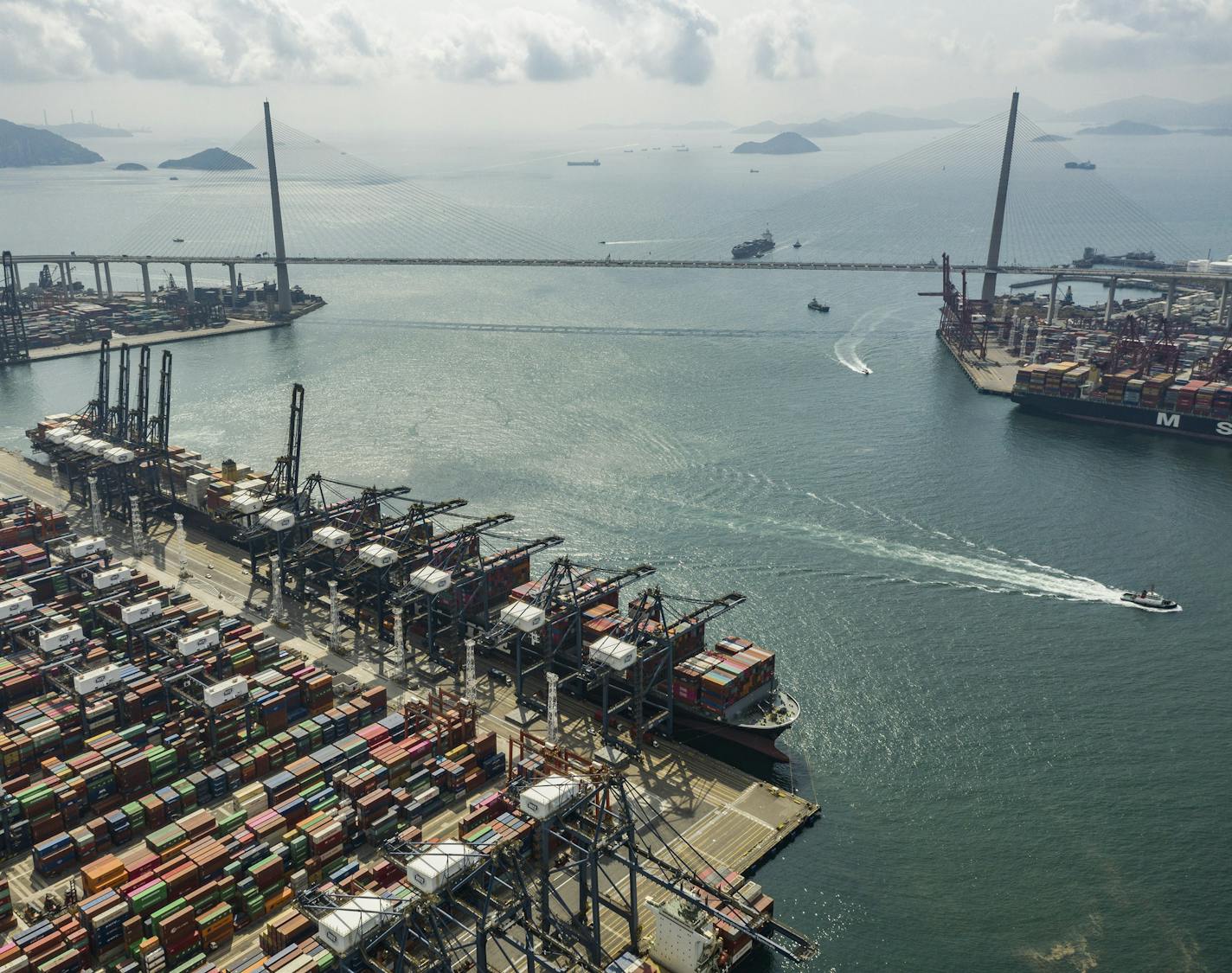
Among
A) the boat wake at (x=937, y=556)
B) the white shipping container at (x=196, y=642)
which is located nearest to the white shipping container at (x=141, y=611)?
the white shipping container at (x=196, y=642)

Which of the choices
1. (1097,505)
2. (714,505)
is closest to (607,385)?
(714,505)

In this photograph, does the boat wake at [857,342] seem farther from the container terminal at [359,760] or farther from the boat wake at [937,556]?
the container terminal at [359,760]

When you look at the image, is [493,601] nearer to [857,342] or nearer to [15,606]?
[15,606]

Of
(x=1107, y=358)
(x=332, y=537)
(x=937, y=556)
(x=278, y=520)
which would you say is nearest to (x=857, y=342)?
(x=1107, y=358)

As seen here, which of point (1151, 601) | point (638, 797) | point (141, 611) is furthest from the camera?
point (1151, 601)

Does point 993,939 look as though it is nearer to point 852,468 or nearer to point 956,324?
point 852,468

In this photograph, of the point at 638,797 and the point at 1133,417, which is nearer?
the point at 638,797

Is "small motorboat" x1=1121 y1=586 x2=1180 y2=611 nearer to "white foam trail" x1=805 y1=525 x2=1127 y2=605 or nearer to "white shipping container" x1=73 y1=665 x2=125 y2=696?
"white foam trail" x1=805 y1=525 x2=1127 y2=605
